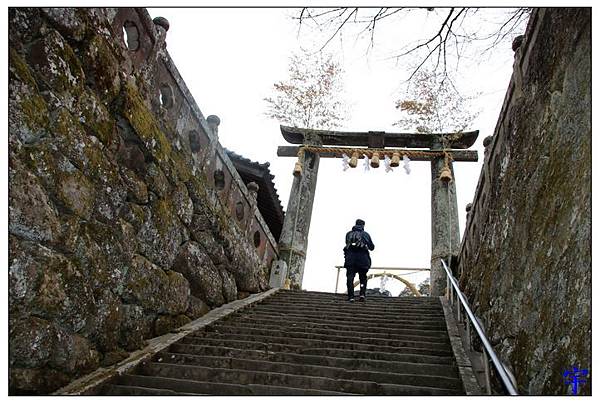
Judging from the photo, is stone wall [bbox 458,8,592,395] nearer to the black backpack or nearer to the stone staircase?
the stone staircase

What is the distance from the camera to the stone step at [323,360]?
4.52m

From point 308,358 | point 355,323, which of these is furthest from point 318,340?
point 355,323

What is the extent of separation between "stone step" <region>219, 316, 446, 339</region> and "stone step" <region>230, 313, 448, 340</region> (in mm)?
55

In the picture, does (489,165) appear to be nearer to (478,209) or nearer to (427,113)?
(478,209)

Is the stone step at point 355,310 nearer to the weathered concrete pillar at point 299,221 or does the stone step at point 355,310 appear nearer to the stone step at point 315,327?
the stone step at point 315,327

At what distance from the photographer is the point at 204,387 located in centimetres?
393

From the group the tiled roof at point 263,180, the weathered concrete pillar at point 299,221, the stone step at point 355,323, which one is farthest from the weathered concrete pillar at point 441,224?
the stone step at point 355,323

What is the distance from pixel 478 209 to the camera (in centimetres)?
644

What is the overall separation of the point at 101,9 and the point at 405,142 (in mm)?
10751

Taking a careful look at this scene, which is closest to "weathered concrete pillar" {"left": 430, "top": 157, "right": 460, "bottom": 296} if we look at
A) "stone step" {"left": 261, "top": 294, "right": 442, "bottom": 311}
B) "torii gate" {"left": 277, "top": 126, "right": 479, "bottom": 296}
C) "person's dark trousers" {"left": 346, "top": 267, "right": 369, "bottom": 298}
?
"torii gate" {"left": 277, "top": 126, "right": 479, "bottom": 296}

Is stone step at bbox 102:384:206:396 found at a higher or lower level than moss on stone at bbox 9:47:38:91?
lower

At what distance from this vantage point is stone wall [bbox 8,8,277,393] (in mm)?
3197

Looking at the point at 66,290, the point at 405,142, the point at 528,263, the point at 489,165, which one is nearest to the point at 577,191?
the point at 528,263

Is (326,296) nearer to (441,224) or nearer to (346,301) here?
(346,301)
